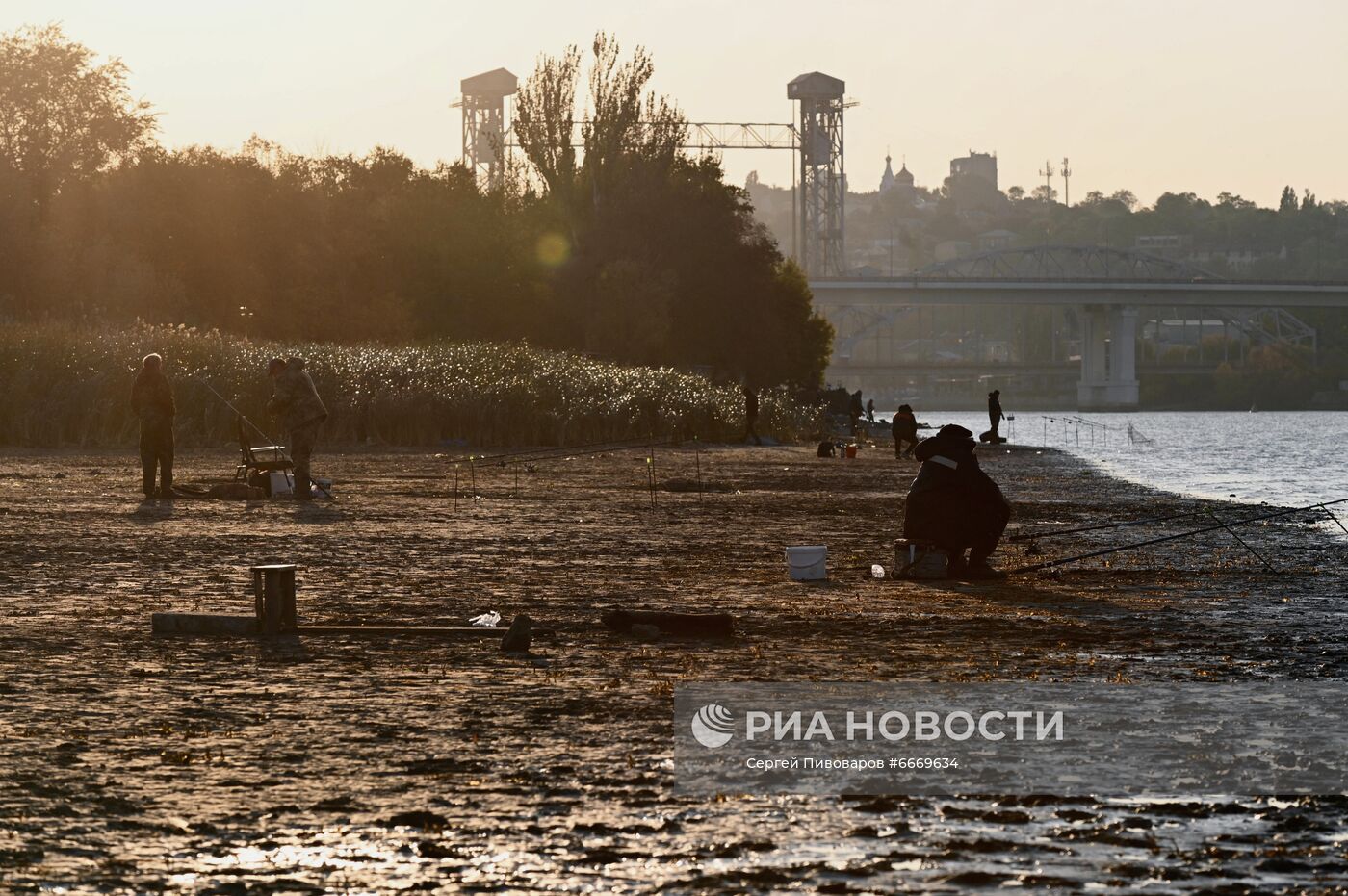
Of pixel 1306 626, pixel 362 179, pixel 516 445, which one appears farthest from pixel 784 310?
pixel 1306 626

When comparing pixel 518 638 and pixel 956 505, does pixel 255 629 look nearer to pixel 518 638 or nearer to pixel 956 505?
pixel 518 638

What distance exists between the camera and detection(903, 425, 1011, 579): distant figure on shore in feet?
47.3

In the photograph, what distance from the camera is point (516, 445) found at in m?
43.5

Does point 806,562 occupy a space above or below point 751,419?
below

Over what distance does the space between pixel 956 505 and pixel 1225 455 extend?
50.9 metres

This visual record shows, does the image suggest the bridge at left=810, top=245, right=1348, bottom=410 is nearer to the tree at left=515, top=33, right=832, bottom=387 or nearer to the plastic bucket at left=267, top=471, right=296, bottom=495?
the tree at left=515, top=33, right=832, bottom=387

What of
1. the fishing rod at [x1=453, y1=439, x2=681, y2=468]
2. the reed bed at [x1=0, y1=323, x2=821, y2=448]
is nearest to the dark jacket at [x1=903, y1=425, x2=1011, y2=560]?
the fishing rod at [x1=453, y1=439, x2=681, y2=468]

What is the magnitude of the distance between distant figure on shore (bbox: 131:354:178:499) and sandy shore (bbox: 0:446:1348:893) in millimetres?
3407

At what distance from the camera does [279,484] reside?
81.3ft

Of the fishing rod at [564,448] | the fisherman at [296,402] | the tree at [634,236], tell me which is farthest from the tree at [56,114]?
the fisherman at [296,402]

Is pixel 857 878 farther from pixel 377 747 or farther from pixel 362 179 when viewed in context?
pixel 362 179

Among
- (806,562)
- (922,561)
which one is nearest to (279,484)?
(806,562)

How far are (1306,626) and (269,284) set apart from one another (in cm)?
6154

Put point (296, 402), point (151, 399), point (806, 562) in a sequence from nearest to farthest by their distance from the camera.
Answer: point (806, 562) < point (296, 402) < point (151, 399)
